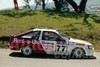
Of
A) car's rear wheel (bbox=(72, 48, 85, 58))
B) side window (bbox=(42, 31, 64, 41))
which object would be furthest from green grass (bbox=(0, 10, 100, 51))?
side window (bbox=(42, 31, 64, 41))

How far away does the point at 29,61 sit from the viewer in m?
8.34

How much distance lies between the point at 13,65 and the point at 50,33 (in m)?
2.84

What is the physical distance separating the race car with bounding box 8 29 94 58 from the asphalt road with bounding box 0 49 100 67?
0.37m

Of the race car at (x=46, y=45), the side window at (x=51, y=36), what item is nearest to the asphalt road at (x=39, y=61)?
the race car at (x=46, y=45)

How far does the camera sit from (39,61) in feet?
27.8

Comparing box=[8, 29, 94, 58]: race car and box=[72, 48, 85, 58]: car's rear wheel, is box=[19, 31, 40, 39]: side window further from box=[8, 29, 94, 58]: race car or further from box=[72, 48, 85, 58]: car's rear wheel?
box=[72, 48, 85, 58]: car's rear wheel

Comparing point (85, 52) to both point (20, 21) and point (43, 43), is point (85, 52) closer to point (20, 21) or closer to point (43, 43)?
point (43, 43)

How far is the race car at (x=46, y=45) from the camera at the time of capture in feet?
30.3

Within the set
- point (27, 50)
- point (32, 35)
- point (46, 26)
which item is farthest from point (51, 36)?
point (46, 26)

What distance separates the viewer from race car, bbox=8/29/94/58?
363 inches

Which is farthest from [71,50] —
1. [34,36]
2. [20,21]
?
[20,21]

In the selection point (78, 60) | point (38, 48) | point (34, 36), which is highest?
point (34, 36)

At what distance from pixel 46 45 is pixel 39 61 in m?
1.09

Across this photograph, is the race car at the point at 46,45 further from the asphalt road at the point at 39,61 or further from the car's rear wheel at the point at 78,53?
the asphalt road at the point at 39,61
